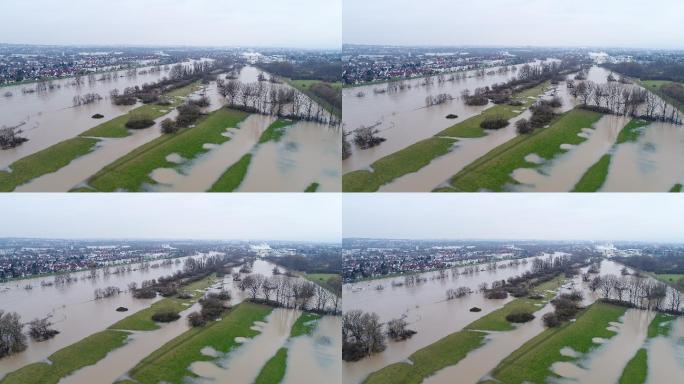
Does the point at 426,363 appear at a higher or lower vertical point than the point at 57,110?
lower

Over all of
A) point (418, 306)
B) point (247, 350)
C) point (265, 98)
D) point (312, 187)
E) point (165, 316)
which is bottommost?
point (247, 350)

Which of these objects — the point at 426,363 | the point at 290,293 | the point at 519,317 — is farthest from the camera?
the point at 290,293

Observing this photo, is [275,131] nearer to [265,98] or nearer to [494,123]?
[265,98]

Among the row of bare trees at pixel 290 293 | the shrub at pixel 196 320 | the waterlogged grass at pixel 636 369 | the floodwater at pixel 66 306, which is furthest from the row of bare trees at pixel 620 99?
the floodwater at pixel 66 306

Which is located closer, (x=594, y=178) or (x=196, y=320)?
(x=594, y=178)

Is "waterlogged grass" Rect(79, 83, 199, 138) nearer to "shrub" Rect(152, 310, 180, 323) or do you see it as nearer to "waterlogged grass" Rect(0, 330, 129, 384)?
"shrub" Rect(152, 310, 180, 323)

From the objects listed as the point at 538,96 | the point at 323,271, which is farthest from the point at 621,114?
the point at 323,271

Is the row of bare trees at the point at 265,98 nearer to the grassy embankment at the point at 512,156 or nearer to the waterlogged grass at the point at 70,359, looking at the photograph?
the grassy embankment at the point at 512,156

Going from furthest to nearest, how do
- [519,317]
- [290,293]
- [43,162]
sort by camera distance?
[290,293]
[519,317]
[43,162]

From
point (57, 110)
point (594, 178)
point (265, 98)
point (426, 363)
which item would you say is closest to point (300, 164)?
point (265, 98)
